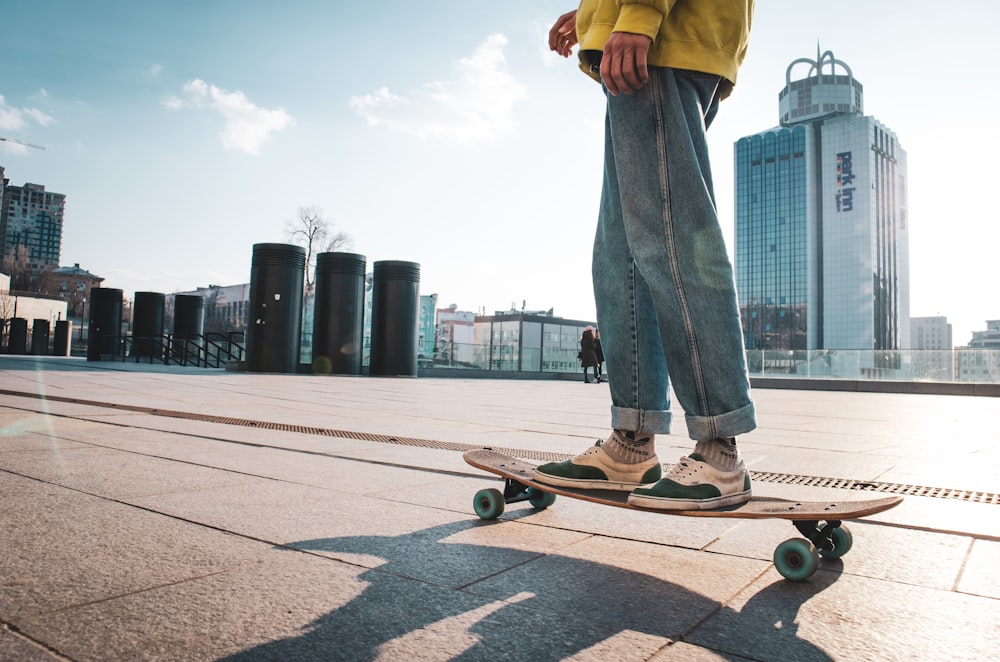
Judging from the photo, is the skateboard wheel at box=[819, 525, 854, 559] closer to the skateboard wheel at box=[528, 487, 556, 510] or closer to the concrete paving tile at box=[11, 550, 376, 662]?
the skateboard wheel at box=[528, 487, 556, 510]

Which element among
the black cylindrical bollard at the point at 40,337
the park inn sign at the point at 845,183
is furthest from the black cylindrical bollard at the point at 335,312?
the park inn sign at the point at 845,183

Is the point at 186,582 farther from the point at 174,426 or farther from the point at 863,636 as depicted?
the point at 174,426

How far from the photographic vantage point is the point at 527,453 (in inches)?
139

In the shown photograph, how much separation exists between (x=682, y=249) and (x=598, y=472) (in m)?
0.71

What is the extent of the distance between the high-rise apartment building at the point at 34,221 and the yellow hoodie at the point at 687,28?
162034 mm

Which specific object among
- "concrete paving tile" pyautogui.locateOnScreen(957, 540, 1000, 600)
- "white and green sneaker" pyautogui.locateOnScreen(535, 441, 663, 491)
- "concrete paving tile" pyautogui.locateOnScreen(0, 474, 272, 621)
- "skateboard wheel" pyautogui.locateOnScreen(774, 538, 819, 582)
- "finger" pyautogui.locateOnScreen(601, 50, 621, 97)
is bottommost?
"concrete paving tile" pyautogui.locateOnScreen(0, 474, 272, 621)

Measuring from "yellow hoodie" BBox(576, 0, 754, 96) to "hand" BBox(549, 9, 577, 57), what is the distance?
541mm

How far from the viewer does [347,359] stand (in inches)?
704

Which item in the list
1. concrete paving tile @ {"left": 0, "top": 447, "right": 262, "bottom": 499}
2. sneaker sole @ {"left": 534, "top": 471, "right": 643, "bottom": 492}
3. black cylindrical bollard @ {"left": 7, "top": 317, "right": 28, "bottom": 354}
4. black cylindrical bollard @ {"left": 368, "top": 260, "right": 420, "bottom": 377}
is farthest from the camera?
black cylindrical bollard @ {"left": 7, "top": 317, "right": 28, "bottom": 354}

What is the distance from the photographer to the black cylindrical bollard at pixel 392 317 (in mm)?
18203

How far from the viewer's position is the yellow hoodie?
1.86m

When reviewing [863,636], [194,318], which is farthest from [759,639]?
[194,318]

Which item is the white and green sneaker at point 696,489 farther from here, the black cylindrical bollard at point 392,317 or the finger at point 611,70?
the black cylindrical bollard at point 392,317

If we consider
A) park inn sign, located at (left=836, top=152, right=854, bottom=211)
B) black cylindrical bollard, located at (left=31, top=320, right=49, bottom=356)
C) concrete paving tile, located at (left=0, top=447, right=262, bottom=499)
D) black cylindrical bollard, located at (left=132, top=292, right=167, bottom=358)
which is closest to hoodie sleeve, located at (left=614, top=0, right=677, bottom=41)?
concrete paving tile, located at (left=0, top=447, right=262, bottom=499)
